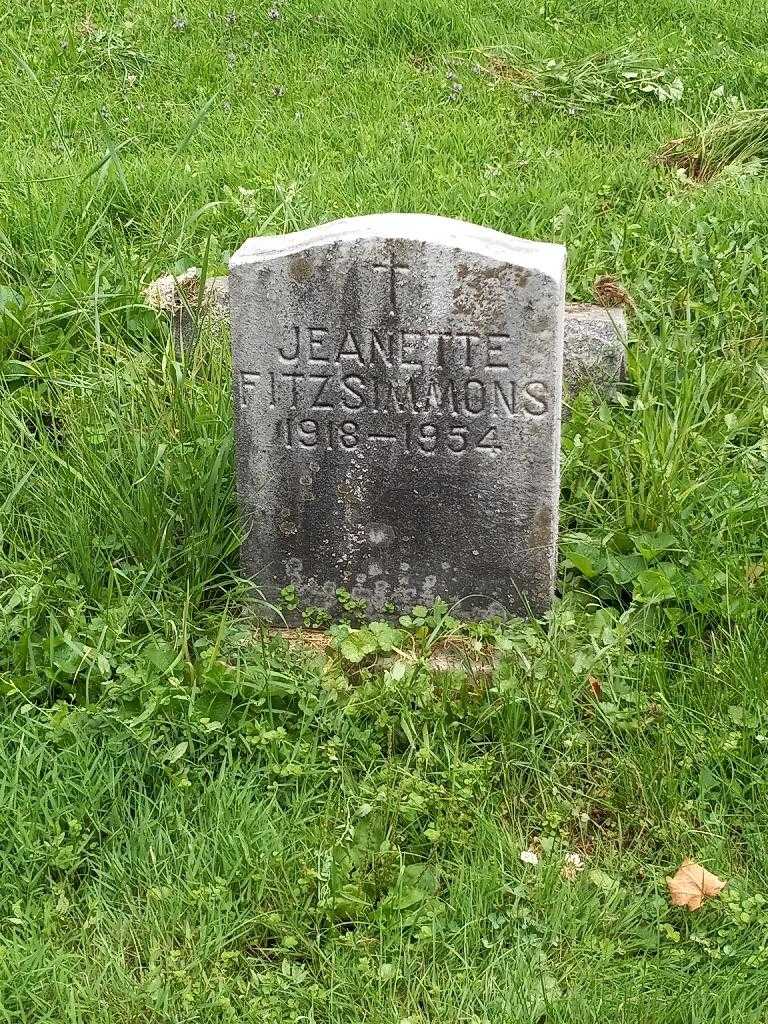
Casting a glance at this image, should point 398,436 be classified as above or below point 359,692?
above

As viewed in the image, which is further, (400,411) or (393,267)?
(400,411)

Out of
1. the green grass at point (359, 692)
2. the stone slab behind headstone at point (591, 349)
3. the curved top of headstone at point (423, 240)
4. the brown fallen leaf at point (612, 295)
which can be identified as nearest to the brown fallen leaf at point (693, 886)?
the green grass at point (359, 692)

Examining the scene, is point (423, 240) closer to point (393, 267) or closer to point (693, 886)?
point (393, 267)

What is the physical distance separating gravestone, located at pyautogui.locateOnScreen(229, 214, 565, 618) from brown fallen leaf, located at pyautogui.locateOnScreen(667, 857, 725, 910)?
0.86m

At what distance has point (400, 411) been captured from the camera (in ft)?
9.59

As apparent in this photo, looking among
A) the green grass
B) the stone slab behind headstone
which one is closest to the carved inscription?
the green grass

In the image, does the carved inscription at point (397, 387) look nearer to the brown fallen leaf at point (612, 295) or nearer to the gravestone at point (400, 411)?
the gravestone at point (400, 411)

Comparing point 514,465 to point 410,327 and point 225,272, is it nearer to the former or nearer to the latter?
point 410,327

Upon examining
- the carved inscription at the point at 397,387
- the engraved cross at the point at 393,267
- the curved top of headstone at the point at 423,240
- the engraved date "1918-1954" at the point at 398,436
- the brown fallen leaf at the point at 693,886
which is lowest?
the brown fallen leaf at the point at 693,886

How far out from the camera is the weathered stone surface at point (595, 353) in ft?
12.6

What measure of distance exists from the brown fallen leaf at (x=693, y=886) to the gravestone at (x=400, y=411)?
2.81 feet

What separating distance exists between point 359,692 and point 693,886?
2.89 feet

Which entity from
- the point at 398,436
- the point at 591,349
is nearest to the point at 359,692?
the point at 398,436

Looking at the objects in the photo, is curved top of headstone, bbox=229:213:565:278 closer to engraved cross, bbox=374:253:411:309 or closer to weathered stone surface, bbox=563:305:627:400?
engraved cross, bbox=374:253:411:309
